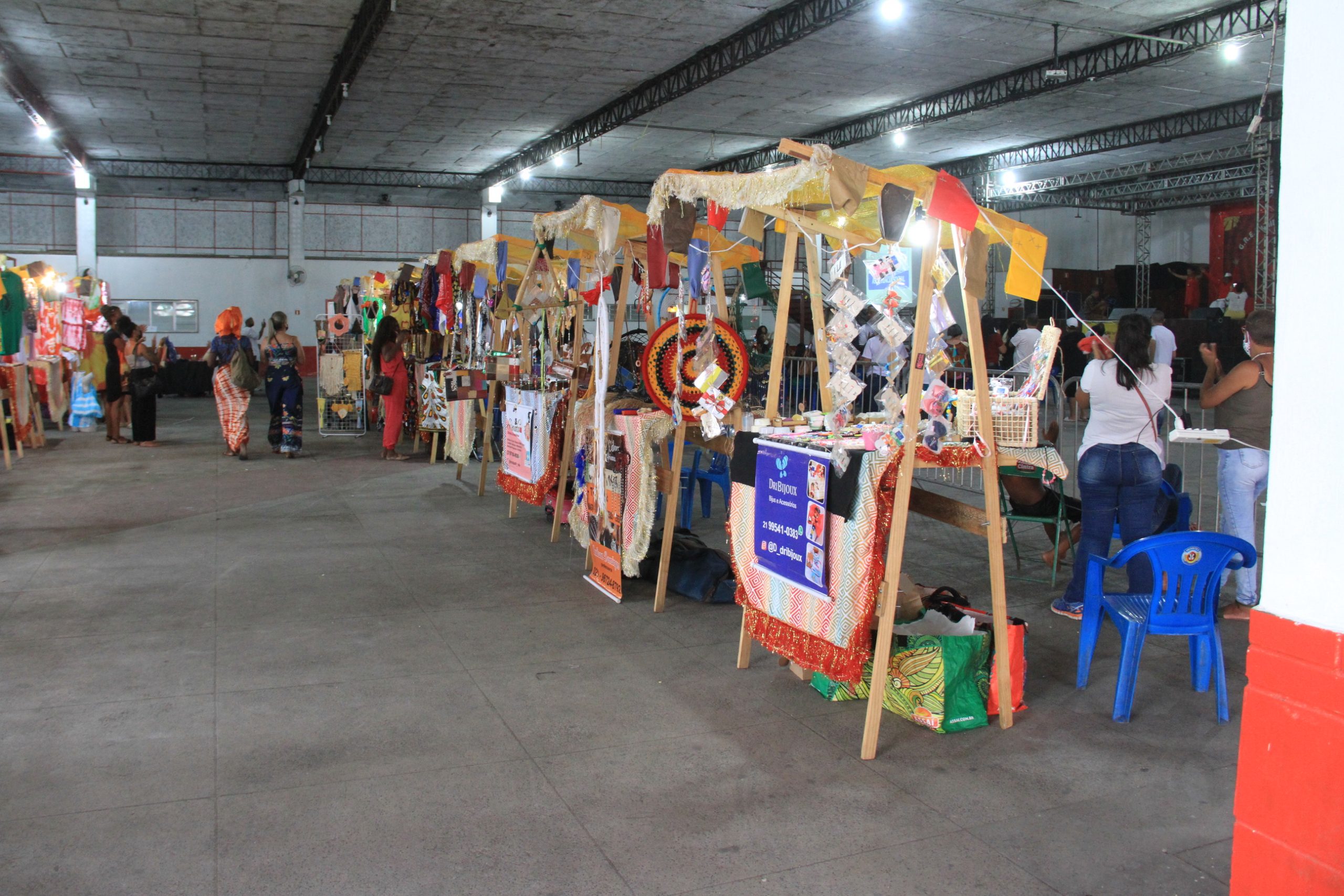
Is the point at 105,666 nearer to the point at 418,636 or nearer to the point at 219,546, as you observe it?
the point at 418,636

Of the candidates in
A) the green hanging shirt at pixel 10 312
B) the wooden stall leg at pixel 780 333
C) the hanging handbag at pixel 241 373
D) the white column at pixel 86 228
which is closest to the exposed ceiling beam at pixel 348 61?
the hanging handbag at pixel 241 373

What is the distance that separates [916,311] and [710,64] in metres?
10.4

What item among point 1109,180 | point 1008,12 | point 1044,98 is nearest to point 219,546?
point 1008,12

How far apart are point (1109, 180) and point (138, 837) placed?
67.2ft

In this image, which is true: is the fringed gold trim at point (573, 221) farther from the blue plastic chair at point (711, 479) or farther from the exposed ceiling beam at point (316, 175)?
the exposed ceiling beam at point (316, 175)

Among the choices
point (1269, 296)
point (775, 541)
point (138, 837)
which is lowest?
point (138, 837)

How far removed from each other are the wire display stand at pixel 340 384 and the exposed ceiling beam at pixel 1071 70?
6420 millimetres

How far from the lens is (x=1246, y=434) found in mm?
4949

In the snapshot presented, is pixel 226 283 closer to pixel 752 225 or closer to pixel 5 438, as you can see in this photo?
pixel 5 438

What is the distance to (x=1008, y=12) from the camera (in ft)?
36.7

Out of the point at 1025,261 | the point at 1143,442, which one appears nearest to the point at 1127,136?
the point at 1143,442

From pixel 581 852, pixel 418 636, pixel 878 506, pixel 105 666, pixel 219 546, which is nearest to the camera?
pixel 581 852

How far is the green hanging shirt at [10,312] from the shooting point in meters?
9.41

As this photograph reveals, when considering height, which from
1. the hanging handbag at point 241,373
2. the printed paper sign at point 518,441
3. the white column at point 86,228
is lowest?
the printed paper sign at point 518,441
